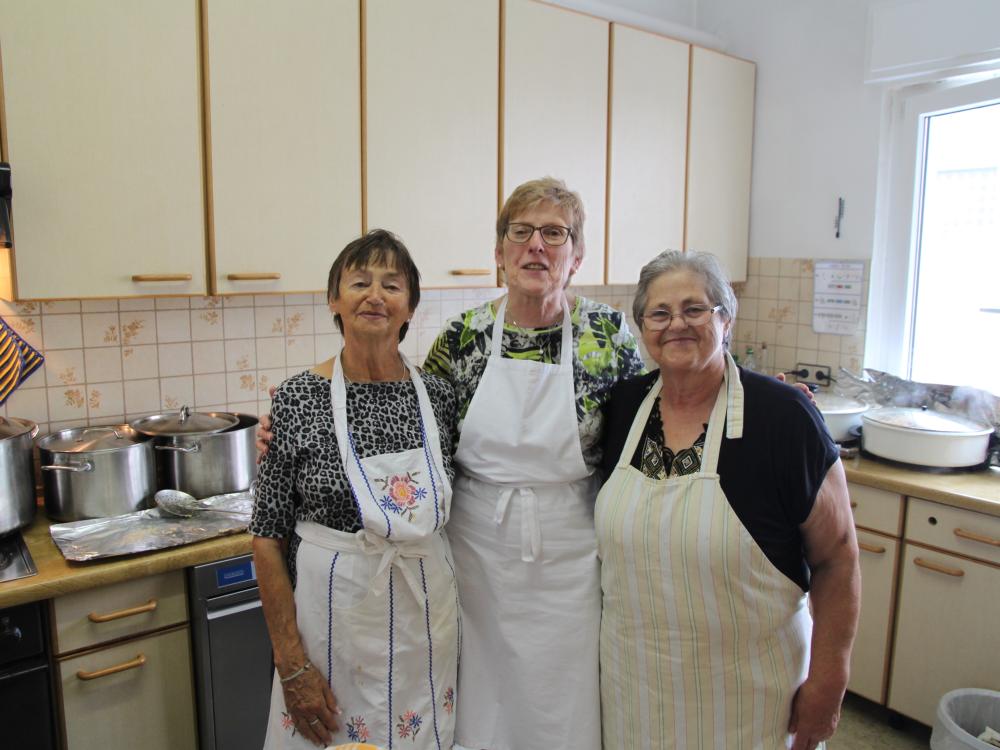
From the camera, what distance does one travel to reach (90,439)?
195 cm

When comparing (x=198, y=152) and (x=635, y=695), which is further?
(x=198, y=152)

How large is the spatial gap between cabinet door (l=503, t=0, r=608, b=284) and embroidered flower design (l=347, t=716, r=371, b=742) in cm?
154

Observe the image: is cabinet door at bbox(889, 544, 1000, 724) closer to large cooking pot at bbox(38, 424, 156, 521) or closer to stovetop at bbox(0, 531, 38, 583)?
large cooking pot at bbox(38, 424, 156, 521)

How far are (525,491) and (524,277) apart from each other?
0.39 m

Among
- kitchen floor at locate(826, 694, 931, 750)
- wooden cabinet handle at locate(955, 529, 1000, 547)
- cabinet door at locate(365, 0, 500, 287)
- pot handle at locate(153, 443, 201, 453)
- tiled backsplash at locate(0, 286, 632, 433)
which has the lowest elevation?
kitchen floor at locate(826, 694, 931, 750)

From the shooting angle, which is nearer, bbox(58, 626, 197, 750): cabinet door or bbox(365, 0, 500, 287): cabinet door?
bbox(58, 626, 197, 750): cabinet door

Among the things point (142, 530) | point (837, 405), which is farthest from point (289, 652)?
point (837, 405)

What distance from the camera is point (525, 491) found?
1.46 metres

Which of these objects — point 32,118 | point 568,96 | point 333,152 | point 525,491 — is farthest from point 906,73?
point 32,118

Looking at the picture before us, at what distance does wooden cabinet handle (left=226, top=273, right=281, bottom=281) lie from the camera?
75.4 inches

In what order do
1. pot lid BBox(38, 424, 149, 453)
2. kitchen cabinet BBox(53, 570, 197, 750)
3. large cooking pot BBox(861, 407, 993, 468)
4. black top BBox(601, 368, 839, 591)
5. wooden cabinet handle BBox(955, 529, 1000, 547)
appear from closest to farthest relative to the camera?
black top BBox(601, 368, 839, 591) < kitchen cabinet BBox(53, 570, 197, 750) < pot lid BBox(38, 424, 149, 453) < wooden cabinet handle BBox(955, 529, 1000, 547) < large cooking pot BBox(861, 407, 993, 468)

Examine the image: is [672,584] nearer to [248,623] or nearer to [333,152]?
[248,623]

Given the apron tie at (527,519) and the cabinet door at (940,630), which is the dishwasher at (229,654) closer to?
the apron tie at (527,519)

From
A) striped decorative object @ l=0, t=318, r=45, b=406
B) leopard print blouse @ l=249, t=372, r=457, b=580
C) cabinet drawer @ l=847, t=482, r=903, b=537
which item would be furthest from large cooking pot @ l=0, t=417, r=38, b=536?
cabinet drawer @ l=847, t=482, r=903, b=537
